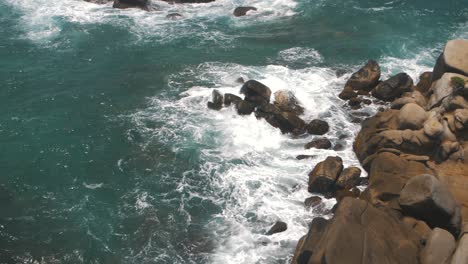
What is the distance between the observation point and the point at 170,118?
34.9 metres

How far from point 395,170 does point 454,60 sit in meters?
12.0

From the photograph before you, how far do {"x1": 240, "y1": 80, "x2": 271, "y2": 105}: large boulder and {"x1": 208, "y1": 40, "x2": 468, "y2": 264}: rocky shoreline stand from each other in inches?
3.2

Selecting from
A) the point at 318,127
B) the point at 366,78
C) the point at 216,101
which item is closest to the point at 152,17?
the point at 216,101

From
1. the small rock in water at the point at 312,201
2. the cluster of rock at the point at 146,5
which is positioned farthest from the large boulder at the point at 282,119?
the cluster of rock at the point at 146,5

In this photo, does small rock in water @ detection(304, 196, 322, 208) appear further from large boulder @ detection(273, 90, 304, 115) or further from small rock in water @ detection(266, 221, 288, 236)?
large boulder @ detection(273, 90, 304, 115)

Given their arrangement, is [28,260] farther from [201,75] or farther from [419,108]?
[419,108]

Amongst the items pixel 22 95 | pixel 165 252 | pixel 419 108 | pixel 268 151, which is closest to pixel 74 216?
pixel 165 252

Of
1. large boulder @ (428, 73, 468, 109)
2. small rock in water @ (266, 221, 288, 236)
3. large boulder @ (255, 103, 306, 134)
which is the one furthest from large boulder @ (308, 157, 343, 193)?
large boulder @ (428, 73, 468, 109)

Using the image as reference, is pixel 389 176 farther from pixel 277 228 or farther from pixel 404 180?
pixel 277 228

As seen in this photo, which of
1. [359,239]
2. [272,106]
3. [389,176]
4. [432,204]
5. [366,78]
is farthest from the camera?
[366,78]

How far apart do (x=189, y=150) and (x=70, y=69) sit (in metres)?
17.3

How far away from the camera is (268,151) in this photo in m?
31.7

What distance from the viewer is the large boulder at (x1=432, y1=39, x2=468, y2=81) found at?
105 feet

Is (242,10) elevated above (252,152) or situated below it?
above
